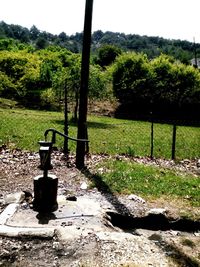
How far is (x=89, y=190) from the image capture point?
8031 mm

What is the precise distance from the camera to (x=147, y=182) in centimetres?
867

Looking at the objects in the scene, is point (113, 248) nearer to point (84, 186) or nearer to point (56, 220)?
point (56, 220)

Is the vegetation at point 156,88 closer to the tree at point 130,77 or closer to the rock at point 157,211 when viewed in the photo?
the tree at point 130,77

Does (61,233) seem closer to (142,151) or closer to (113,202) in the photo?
(113,202)

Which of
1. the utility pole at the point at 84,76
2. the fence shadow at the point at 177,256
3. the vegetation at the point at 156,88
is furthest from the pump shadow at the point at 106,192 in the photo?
the vegetation at the point at 156,88

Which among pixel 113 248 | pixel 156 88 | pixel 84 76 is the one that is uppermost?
pixel 156 88

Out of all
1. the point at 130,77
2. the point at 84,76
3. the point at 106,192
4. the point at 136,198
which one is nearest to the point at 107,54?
the point at 130,77

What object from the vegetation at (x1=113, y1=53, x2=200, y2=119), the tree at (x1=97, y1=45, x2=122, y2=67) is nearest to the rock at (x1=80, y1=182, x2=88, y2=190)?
the vegetation at (x1=113, y1=53, x2=200, y2=119)

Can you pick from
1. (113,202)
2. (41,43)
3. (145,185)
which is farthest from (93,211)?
(41,43)

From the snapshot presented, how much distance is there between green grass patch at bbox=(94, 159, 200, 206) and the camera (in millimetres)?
8031

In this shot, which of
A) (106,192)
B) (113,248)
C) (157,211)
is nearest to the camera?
(113,248)

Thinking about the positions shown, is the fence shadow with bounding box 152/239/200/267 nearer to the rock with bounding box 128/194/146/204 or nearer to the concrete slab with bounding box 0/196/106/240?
the concrete slab with bounding box 0/196/106/240

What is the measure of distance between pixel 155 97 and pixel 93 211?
26.1 meters

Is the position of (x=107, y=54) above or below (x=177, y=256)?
above
